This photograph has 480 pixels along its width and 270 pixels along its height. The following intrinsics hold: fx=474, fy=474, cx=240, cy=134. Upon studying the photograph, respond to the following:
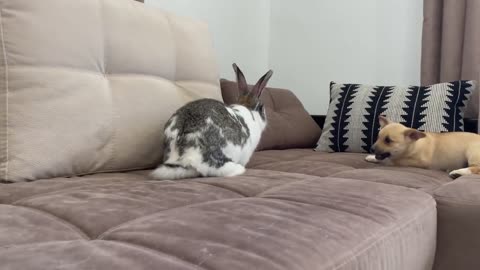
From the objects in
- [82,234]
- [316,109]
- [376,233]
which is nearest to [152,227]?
[82,234]

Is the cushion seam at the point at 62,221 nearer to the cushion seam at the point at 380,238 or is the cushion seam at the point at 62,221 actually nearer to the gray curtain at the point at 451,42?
the cushion seam at the point at 380,238

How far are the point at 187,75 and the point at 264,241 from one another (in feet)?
3.91

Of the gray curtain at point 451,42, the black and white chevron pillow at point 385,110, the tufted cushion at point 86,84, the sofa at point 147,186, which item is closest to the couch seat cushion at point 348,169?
the sofa at point 147,186

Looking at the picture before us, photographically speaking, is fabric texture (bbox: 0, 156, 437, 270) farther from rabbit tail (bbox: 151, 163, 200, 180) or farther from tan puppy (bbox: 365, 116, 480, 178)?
tan puppy (bbox: 365, 116, 480, 178)

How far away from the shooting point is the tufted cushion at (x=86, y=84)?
1.24 m

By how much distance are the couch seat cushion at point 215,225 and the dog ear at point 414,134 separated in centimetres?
67

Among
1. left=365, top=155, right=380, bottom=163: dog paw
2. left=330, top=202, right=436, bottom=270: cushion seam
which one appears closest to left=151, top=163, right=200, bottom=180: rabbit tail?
left=330, top=202, right=436, bottom=270: cushion seam

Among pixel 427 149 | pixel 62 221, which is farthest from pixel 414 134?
pixel 62 221

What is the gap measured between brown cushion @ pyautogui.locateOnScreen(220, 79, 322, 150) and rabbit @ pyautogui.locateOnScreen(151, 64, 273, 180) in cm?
65

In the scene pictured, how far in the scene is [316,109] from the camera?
316 cm

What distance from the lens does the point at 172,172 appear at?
1349 millimetres

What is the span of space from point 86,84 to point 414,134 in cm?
122

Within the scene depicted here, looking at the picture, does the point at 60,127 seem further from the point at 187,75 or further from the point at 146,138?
the point at 187,75

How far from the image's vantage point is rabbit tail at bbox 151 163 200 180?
1344 millimetres
